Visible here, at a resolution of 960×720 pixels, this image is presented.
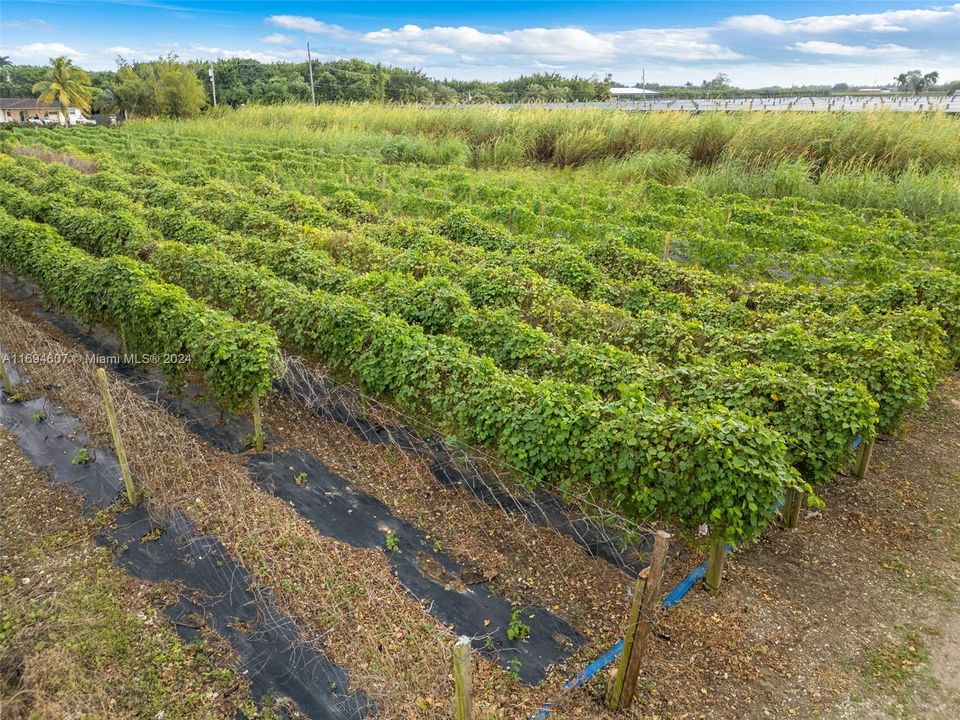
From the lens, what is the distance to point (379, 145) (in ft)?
96.2

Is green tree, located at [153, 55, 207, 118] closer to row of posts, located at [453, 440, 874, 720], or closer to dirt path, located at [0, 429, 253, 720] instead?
dirt path, located at [0, 429, 253, 720]

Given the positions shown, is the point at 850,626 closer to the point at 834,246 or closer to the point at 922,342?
the point at 922,342

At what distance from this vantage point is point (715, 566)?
5.68 meters

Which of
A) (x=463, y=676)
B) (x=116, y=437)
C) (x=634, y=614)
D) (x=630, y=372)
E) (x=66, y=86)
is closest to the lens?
(x=463, y=676)

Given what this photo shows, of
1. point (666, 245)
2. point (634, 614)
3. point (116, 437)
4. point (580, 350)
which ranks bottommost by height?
point (634, 614)

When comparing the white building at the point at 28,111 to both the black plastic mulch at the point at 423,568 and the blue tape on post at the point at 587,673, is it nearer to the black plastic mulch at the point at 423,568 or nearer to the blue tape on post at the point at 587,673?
the black plastic mulch at the point at 423,568

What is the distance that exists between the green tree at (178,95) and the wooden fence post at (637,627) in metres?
50.7

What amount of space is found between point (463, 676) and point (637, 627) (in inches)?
53.8

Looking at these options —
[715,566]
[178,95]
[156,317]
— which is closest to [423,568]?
[715,566]

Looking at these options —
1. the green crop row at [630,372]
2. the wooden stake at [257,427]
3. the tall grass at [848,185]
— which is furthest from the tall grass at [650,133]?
the wooden stake at [257,427]

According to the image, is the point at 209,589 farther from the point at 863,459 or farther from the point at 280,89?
the point at 280,89

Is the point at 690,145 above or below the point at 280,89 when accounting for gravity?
below

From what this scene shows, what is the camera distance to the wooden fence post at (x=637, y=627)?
423 cm

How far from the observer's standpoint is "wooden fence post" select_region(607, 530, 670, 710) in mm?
4234
